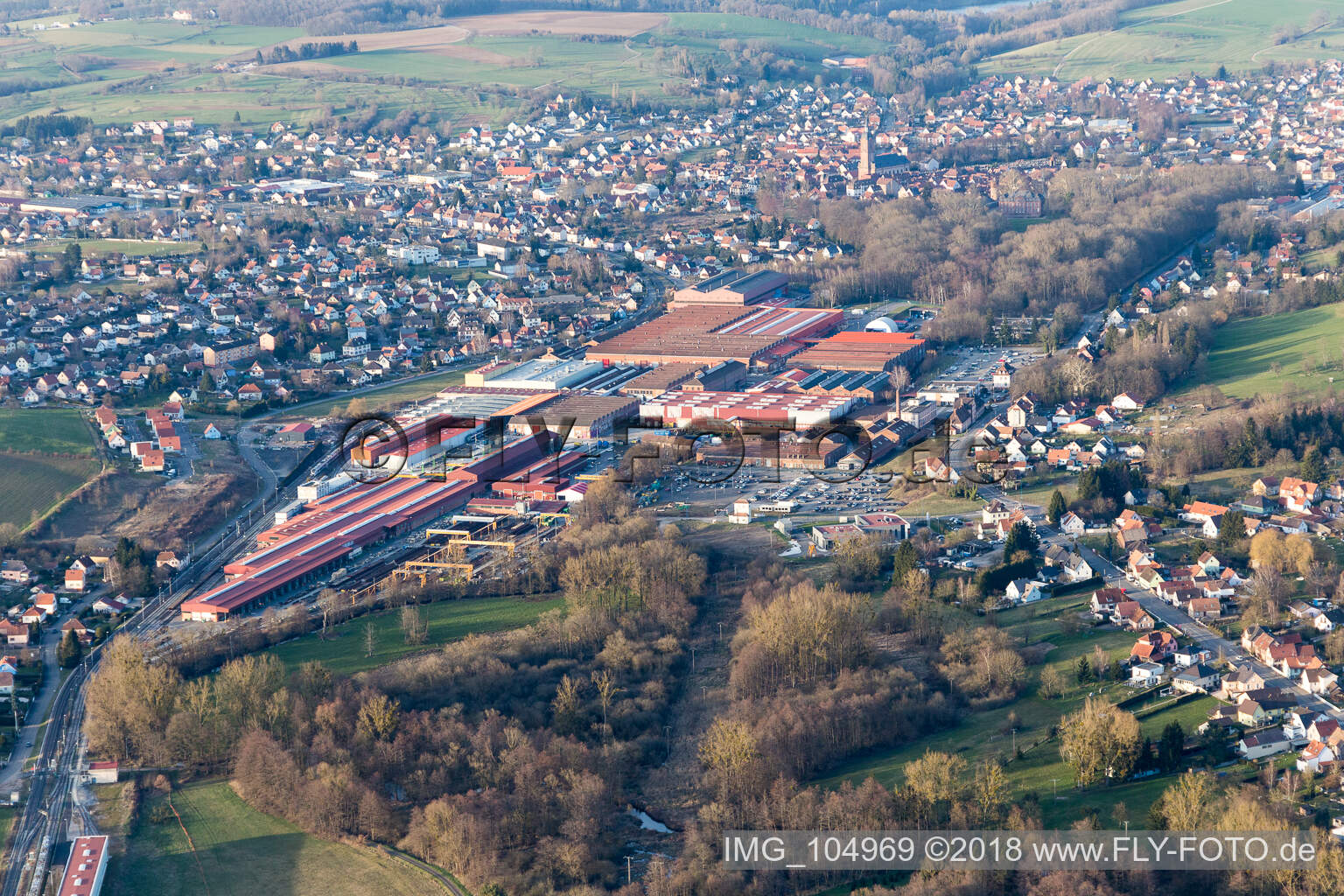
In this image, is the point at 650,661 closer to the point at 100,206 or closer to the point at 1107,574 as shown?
the point at 1107,574

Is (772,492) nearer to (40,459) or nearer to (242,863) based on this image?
(40,459)

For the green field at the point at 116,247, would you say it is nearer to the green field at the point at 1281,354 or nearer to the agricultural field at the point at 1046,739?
the green field at the point at 1281,354

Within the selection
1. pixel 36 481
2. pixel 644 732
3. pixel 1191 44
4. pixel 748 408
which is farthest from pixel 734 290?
pixel 1191 44

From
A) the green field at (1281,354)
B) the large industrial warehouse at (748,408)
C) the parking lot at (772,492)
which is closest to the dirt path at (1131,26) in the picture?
the green field at (1281,354)

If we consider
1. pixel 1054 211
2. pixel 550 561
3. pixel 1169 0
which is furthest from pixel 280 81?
pixel 550 561

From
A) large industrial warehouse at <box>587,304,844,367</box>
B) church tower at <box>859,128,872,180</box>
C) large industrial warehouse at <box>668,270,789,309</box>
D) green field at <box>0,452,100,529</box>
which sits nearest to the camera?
green field at <box>0,452,100,529</box>

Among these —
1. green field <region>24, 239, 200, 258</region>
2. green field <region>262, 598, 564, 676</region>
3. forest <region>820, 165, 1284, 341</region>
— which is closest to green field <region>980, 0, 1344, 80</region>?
forest <region>820, 165, 1284, 341</region>

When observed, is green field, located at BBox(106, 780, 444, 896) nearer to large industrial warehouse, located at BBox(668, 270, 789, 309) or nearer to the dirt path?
large industrial warehouse, located at BBox(668, 270, 789, 309)
